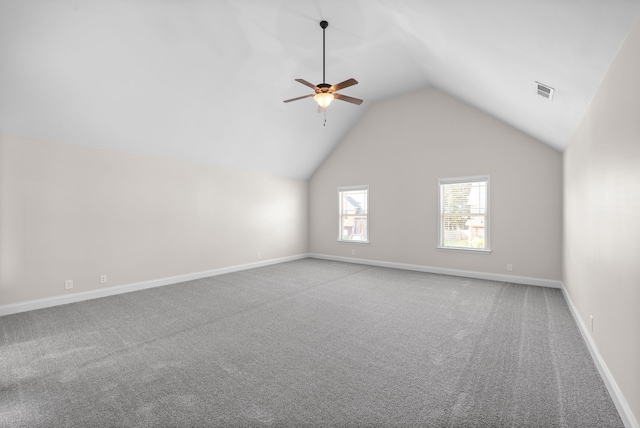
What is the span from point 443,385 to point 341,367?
798 millimetres

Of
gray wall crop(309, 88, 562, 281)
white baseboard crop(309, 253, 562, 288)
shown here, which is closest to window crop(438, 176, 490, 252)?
gray wall crop(309, 88, 562, 281)

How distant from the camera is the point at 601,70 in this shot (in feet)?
7.58

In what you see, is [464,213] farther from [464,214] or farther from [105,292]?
[105,292]

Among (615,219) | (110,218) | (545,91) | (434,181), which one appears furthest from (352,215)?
(615,219)

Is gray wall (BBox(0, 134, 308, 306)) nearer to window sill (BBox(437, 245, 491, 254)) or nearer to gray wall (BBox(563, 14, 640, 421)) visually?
window sill (BBox(437, 245, 491, 254))

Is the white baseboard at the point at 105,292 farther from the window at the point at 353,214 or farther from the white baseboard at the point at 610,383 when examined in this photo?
the white baseboard at the point at 610,383

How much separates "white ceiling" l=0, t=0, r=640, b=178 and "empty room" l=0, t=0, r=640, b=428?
0.09 ft

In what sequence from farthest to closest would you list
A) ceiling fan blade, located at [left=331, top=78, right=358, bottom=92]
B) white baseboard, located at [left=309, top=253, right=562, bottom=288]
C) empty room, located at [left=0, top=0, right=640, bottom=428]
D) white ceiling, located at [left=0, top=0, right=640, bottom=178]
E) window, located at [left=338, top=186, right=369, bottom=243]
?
window, located at [left=338, top=186, right=369, bottom=243], white baseboard, located at [left=309, top=253, right=562, bottom=288], ceiling fan blade, located at [left=331, top=78, right=358, bottom=92], white ceiling, located at [left=0, top=0, right=640, bottom=178], empty room, located at [left=0, top=0, right=640, bottom=428]

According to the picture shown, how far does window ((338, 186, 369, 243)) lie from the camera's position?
7.44 metres

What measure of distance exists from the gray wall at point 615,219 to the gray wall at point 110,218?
586cm

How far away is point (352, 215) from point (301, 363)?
5379mm

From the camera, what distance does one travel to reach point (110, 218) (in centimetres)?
469

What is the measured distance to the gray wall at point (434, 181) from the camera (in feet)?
17.1

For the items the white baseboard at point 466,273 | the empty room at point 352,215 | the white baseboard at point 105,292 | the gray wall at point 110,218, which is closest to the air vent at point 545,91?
the empty room at point 352,215
